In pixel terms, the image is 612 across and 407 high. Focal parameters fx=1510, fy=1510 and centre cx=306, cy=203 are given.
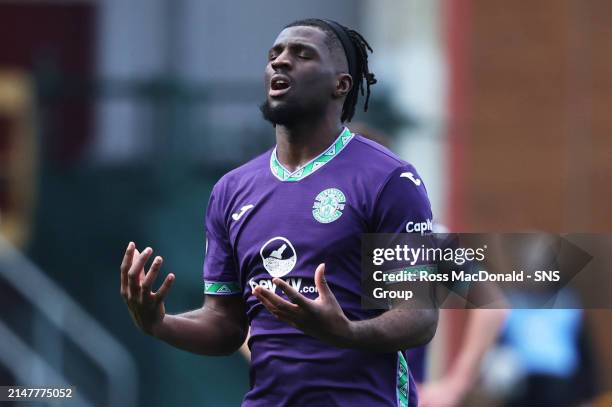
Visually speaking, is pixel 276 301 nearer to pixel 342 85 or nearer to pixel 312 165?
pixel 312 165

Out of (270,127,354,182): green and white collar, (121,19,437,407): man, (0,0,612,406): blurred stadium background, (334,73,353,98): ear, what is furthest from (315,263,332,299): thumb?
(0,0,612,406): blurred stadium background

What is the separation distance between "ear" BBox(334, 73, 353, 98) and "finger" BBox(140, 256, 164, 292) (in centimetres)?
90

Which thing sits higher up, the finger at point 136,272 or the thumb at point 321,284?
the thumb at point 321,284

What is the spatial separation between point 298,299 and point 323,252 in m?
0.47

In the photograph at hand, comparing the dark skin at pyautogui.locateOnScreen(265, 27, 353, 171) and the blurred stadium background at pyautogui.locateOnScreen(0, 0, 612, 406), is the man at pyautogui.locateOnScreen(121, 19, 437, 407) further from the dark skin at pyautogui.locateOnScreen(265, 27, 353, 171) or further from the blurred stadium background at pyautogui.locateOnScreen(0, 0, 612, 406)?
the blurred stadium background at pyautogui.locateOnScreen(0, 0, 612, 406)

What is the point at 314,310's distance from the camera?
4.60 meters

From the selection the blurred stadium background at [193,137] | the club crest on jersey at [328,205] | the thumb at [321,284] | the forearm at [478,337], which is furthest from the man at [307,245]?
the blurred stadium background at [193,137]

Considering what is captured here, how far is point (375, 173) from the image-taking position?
5.07m

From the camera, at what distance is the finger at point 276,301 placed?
4594mm

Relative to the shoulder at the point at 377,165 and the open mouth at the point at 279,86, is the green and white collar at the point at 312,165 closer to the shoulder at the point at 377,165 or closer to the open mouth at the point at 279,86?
the shoulder at the point at 377,165

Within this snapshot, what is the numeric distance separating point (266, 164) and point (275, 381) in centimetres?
79

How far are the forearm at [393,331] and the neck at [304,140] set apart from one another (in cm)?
67

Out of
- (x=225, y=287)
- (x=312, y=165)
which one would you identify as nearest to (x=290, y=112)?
(x=312, y=165)

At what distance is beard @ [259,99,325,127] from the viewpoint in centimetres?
514
